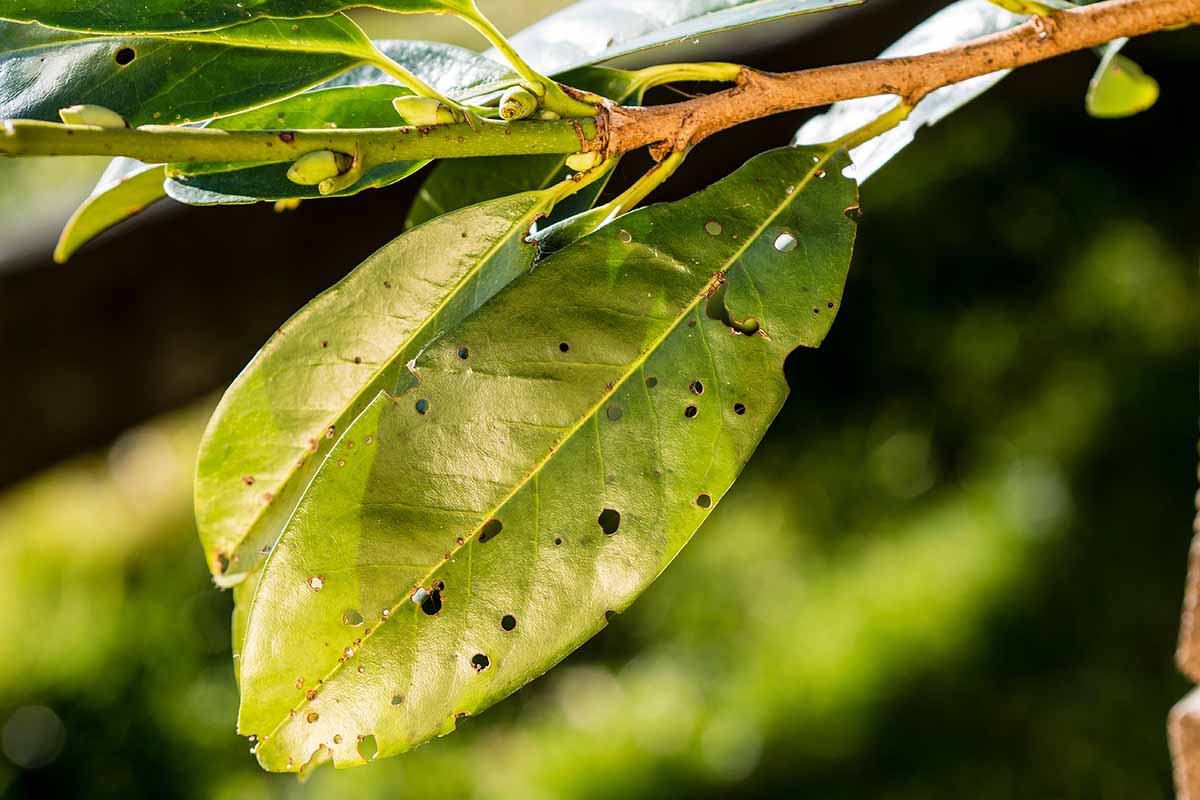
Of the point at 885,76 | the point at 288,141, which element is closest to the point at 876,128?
the point at 885,76

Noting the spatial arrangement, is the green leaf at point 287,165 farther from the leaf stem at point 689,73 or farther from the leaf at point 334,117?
the leaf stem at point 689,73

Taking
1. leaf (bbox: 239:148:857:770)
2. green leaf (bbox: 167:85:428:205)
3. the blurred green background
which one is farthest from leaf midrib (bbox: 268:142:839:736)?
the blurred green background

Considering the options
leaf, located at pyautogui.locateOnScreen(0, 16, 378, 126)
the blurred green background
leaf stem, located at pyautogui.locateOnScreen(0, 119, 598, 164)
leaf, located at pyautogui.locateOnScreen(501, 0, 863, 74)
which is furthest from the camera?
the blurred green background

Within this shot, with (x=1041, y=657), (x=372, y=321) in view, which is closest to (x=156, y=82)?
(x=372, y=321)

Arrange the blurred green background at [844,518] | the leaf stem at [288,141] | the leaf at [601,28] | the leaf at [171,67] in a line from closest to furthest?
the leaf stem at [288,141], the leaf at [171,67], the leaf at [601,28], the blurred green background at [844,518]

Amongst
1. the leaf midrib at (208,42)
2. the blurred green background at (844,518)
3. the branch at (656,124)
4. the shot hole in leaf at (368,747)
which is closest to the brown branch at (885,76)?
the branch at (656,124)

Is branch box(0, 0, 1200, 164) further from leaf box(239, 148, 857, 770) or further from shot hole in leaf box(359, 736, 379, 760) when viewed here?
shot hole in leaf box(359, 736, 379, 760)
